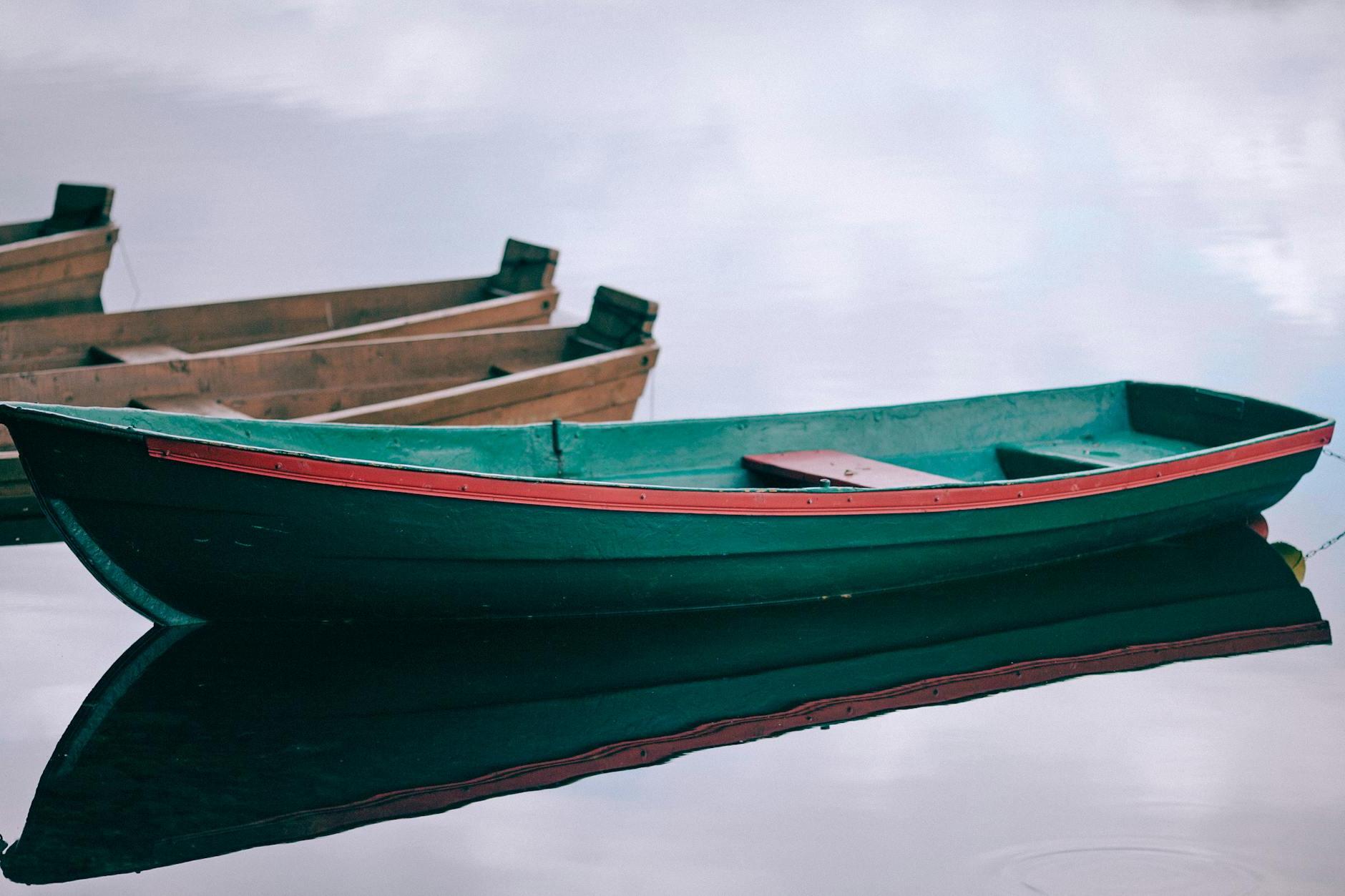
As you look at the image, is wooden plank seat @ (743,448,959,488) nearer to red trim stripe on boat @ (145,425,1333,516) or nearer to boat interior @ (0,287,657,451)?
red trim stripe on boat @ (145,425,1333,516)

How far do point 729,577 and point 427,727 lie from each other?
4.11 feet

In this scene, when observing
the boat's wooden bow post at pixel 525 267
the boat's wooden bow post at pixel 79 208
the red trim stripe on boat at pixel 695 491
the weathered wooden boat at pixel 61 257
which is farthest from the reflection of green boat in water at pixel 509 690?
the boat's wooden bow post at pixel 79 208

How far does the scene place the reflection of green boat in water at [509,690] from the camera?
434 centimetres

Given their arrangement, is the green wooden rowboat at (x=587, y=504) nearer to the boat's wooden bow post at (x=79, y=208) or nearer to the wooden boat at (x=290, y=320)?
the wooden boat at (x=290, y=320)

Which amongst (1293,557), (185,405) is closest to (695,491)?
(1293,557)

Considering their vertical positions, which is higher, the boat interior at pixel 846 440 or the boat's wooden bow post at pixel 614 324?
the boat's wooden bow post at pixel 614 324

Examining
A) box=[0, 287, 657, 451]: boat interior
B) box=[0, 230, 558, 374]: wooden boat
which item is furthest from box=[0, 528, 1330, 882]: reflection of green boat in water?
box=[0, 230, 558, 374]: wooden boat

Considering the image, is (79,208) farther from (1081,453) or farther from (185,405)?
(1081,453)

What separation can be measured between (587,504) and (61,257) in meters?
4.82

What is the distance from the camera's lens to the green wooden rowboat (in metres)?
4.98

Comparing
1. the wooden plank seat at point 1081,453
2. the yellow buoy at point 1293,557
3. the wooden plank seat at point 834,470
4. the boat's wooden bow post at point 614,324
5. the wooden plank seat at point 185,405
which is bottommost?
the wooden plank seat at point 185,405

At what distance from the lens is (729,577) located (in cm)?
564

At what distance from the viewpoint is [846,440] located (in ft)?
22.0

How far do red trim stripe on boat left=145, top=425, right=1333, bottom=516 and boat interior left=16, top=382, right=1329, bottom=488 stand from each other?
0.56 ft
